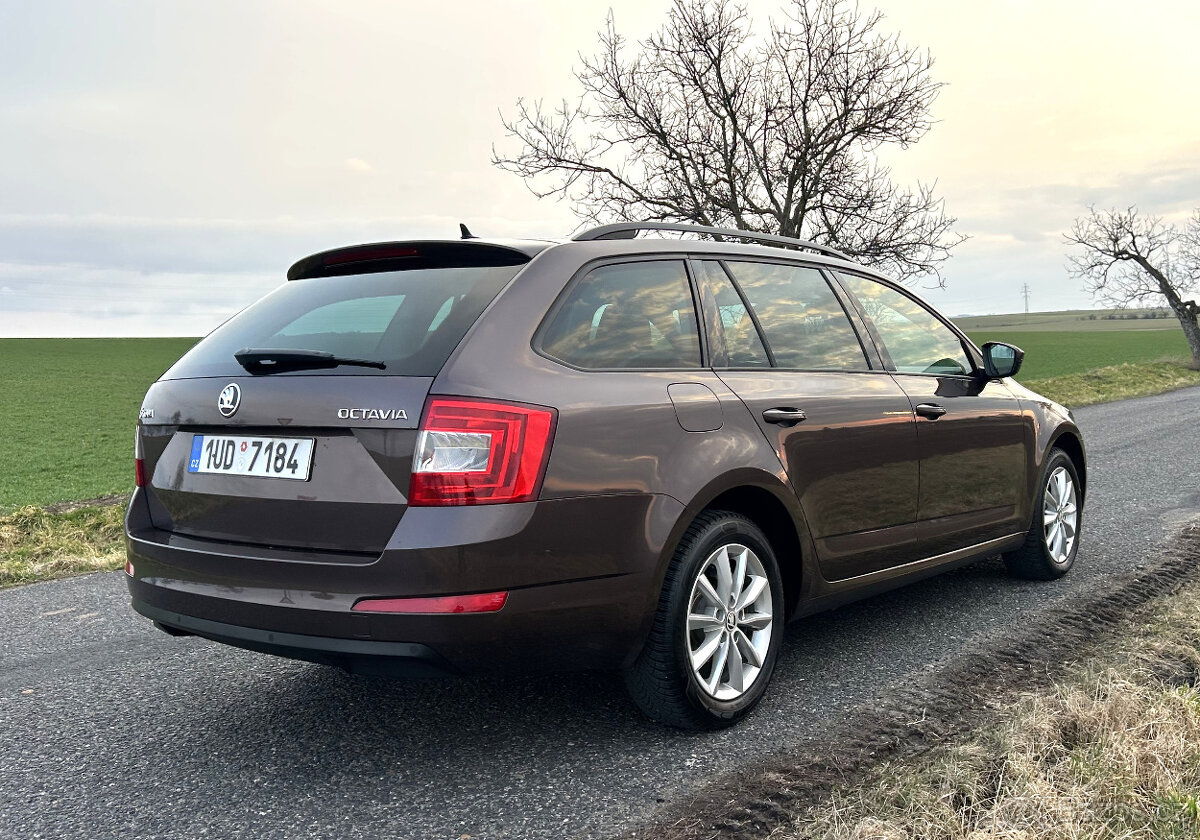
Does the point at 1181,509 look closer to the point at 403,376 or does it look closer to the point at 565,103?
the point at 403,376

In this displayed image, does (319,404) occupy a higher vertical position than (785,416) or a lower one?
higher

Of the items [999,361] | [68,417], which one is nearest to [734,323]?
[999,361]

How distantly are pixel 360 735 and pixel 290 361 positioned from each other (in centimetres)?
131

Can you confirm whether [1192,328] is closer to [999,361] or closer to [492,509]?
[999,361]

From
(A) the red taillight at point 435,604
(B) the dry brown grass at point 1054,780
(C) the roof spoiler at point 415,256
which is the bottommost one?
(B) the dry brown grass at point 1054,780

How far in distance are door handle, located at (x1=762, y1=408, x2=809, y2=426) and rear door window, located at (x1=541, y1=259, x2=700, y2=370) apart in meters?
0.33

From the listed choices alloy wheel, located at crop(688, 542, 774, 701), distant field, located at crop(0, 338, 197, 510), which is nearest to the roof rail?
alloy wheel, located at crop(688, 542, 774, 701)

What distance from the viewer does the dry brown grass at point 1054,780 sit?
245 cm

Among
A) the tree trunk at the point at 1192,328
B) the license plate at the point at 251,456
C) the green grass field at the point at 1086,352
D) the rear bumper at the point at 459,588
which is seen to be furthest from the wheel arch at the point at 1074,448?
the tree trunk at the point at 1192,328

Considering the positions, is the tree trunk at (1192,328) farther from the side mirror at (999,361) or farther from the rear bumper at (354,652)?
the rear bumper at (354,652)

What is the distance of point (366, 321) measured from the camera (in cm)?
325

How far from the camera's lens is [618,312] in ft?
11.1

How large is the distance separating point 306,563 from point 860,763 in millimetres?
1762

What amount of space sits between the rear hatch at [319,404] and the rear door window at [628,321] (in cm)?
24
